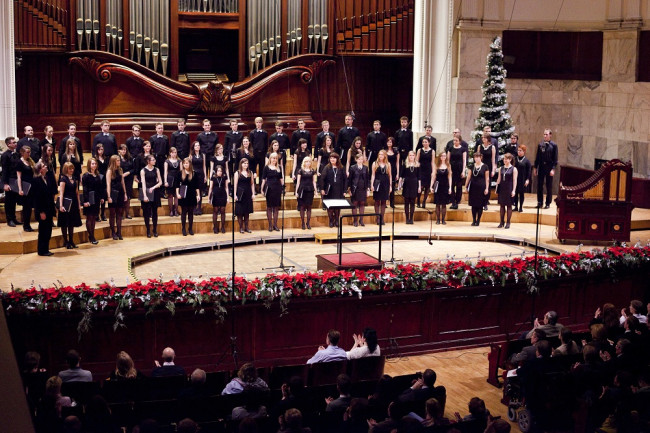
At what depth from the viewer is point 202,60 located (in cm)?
2070

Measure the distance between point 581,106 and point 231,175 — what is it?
28.3 feet

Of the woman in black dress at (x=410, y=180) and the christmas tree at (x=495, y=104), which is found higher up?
the christmas tree at (x=495, y=104)

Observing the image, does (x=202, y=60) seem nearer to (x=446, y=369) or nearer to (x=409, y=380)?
(x=446, y=369)

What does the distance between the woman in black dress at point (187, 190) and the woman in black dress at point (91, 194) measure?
4.20ft

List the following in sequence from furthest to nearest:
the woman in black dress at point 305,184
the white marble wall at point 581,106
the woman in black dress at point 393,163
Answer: the white marble wall at point 581,106, the woman in black dress at point 393,163, the woman in black dress at point 305,184

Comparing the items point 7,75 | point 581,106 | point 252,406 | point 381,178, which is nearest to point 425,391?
point 252,406

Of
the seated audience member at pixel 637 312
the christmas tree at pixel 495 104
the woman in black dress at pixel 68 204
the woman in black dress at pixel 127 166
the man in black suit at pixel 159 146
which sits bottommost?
the seated audience member at pixel 637 312

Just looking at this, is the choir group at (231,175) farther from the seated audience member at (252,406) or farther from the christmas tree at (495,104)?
the seated audience member at (252,406)

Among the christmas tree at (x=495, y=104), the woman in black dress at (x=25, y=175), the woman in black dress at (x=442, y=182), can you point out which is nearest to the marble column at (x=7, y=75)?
the woman in black dress at (x=25, y=175)

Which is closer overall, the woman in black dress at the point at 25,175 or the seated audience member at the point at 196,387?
the seated audience member at the point at 196,387

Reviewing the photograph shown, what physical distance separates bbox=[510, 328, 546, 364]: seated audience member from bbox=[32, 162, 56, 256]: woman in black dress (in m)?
7.43

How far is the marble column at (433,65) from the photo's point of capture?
20219 mm

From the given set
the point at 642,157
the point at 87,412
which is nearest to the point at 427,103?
the point at 642,157

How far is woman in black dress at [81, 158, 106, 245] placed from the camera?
14664 mm
